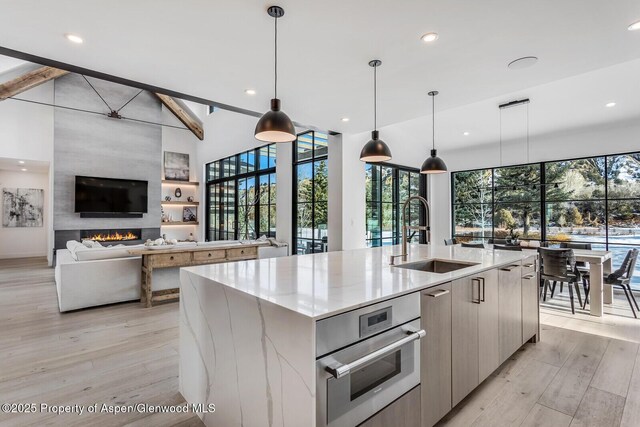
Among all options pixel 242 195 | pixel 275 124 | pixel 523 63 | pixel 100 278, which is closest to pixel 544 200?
pixel 523 63

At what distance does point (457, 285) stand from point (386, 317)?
2.37ft

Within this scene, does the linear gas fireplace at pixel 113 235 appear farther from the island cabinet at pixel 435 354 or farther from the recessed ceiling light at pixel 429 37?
the island cabinet at pixel 435 354

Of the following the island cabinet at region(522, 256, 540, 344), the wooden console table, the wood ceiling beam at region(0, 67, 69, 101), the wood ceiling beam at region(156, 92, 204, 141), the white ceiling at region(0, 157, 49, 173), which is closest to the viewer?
the island cabinet at region(522, 256, 540, 344)

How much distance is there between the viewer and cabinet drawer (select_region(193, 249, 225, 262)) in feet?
15.6

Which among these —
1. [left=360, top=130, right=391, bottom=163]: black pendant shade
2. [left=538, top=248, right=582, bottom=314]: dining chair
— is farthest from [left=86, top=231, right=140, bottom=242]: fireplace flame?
[left=538, top=248, right=582, bottom=314]: dining chair

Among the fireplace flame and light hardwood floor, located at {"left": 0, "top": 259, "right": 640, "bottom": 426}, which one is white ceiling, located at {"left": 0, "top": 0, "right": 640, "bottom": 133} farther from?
the fireplace flame

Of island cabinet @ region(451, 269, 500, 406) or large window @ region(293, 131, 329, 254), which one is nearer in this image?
island cabinet @ region(451, 269, 500, 406)

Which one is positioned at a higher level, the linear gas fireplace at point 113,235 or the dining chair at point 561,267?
the linear gas fireplace at point 113,235

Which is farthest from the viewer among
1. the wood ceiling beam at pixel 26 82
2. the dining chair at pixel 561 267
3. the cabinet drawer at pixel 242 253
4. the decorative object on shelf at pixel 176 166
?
the decorative object on shelf at pixel 176 166

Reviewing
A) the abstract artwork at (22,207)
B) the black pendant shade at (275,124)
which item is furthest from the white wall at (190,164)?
the black pendant shade at (275,124)

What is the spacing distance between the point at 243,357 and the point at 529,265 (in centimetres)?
276

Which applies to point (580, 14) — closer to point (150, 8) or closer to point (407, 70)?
point (407, 70)

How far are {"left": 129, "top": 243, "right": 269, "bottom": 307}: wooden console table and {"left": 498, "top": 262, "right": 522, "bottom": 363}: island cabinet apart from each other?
4013 mm

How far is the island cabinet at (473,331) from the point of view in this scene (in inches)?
74.7
